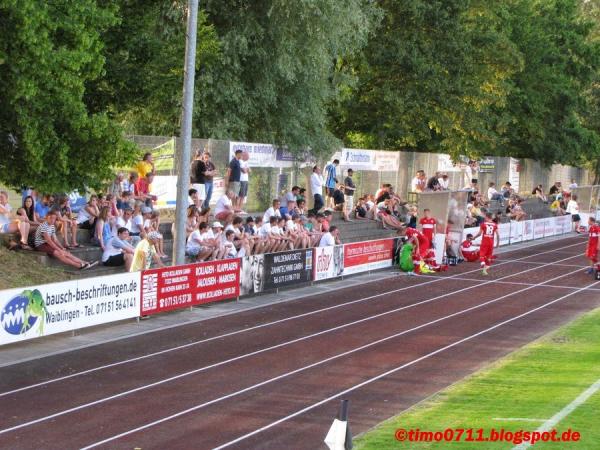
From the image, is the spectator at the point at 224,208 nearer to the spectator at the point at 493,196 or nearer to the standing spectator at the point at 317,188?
the standing spectator at the point at 317,188

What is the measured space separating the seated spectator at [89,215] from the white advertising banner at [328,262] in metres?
6.82

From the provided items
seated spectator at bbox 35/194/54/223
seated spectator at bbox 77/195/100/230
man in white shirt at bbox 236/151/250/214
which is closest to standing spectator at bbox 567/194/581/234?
man in white shirt at bbox 236/151/250/214

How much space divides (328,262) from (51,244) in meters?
9.59

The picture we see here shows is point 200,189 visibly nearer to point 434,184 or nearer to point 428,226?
point 428,226

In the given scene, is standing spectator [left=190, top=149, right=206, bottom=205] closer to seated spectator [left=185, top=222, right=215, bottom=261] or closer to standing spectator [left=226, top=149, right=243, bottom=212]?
standing spectator [left=226, top=149, right=243, bottom=212]

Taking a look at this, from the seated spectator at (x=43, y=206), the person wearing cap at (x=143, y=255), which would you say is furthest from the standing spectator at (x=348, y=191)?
the person wearing cap at (x=143, y=255)

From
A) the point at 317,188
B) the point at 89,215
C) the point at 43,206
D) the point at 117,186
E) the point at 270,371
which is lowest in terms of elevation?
the point at 270,371

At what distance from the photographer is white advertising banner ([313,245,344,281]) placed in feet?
96.8

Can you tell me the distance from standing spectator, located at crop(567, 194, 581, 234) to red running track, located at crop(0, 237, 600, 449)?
27.6 meters

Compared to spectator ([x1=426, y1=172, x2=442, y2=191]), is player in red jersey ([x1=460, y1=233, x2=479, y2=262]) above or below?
below

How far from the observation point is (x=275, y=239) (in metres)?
28.6


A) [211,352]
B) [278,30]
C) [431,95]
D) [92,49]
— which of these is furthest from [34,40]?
[431,95]

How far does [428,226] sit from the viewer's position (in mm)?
34500

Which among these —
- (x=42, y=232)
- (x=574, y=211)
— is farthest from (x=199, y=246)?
(x=574, y=211)
